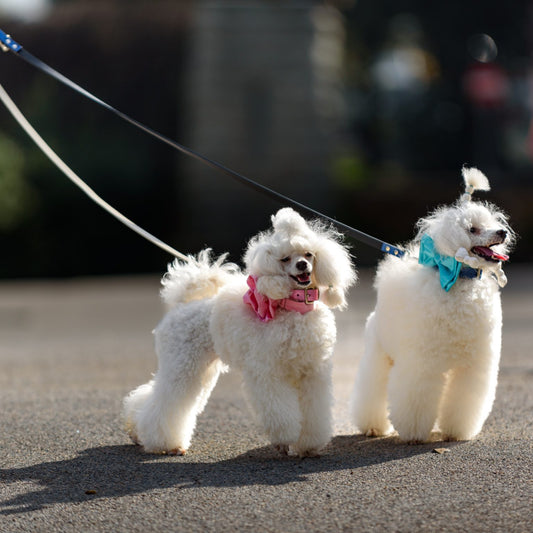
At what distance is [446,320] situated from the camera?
540cm

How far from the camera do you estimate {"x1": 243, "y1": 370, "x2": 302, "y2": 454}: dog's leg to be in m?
5.17

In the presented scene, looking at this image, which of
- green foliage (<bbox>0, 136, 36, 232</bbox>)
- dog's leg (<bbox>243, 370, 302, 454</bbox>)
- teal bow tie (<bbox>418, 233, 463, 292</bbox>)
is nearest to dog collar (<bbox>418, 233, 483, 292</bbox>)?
teal bow tie (<bbox>418, 233, 463, 292</bbox>)

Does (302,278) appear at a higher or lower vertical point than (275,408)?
higher

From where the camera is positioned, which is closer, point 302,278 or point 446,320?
point 302,278

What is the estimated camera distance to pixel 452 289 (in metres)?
5.45

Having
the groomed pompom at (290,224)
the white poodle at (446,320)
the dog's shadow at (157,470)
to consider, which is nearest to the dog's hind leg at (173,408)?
the dog's shadow at (157,470)

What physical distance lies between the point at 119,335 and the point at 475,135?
1896 centimetres

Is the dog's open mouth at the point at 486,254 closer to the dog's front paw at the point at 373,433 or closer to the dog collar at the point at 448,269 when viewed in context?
the dog collar at the point at 448,269

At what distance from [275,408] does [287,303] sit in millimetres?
620

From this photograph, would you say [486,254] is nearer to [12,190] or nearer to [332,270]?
[332,270]

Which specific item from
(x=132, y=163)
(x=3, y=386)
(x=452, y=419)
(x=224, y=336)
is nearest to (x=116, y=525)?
(x=224, y=336)

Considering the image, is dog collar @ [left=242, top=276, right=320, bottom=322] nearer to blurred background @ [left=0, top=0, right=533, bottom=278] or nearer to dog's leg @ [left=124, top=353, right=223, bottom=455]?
dog's leg @ [left=124, top=353, right=223, bottom=455]

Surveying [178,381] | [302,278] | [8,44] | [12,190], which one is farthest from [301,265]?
[12,190]

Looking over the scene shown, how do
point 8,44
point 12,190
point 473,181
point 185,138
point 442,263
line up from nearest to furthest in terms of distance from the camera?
point 442,263
point 473,181
point 8,44
point 12,190
point 185,138
